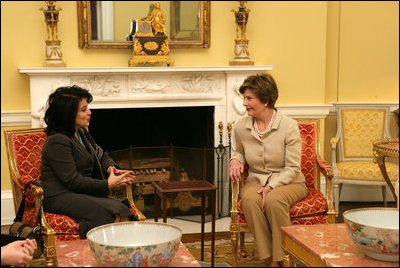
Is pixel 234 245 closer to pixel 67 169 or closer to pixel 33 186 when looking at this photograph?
pixel 67 169

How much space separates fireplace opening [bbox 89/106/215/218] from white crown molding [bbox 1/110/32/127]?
545mm

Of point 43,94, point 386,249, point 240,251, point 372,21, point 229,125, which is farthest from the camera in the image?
point 372,21

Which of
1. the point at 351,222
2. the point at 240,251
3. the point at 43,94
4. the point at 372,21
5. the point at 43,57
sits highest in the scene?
the point at 372,21

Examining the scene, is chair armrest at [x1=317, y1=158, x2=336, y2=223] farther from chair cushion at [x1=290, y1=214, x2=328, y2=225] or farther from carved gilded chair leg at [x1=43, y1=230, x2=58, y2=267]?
carved gilded chair leg at [x1=43, y1=230, x2=58, y2=267]

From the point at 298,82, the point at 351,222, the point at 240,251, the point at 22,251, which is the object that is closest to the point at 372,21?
the point at 298,82

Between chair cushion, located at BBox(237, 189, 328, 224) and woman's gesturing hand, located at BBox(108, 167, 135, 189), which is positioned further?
chair cushion, located at BBox(237, 189, 328, 224)

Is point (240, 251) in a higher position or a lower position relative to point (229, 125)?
lower

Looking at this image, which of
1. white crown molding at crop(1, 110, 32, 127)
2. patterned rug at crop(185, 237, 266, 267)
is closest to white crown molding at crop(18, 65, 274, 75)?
white crown molding at crop(1, 110, 32, 127)

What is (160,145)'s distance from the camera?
196 inches

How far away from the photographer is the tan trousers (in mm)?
3152

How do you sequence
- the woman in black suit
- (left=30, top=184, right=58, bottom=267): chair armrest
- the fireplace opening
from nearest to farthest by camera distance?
(left=30, top=184, right=58, bottom=267): chair armrest < the woman in black suit < the fireplace opening

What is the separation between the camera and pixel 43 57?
4.44 m

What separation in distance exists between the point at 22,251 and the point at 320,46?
354cm

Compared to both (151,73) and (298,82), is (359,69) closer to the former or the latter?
(298,82)
